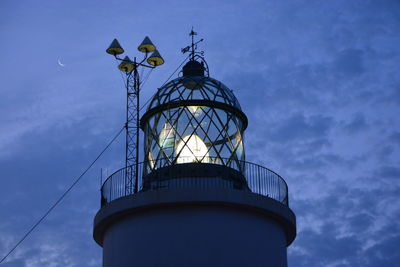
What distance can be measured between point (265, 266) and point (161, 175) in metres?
3.12

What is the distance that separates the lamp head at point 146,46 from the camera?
20719 millimetres

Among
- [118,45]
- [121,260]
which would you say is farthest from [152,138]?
[118,45]

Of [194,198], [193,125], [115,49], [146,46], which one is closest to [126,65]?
[115,49]

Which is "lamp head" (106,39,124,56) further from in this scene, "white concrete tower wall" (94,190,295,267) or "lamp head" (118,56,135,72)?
"white concrete tower wall" (94,190,295,267)

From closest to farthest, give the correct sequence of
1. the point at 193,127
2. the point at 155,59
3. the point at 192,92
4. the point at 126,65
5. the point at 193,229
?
the point at 193,229 → the point at 193,127 → the point at 192,92 → the point at 155,59 → the point at 126,65

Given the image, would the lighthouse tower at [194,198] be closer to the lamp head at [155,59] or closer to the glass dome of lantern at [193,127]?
the glass dome of lantern at [193,127]

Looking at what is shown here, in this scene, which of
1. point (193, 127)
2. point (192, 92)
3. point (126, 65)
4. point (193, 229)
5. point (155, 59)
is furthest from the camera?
point (126, 65)

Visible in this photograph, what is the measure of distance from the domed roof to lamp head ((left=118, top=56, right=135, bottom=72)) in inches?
149

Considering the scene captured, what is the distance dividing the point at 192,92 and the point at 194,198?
3276mm

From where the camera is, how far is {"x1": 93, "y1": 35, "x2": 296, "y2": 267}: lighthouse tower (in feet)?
49.2

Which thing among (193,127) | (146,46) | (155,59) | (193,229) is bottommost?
(193,229)

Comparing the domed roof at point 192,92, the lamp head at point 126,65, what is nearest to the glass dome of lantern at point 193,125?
the domed roof at point 192,92

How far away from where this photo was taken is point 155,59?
20.7 meters

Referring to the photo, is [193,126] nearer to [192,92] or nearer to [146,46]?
[192,92]
